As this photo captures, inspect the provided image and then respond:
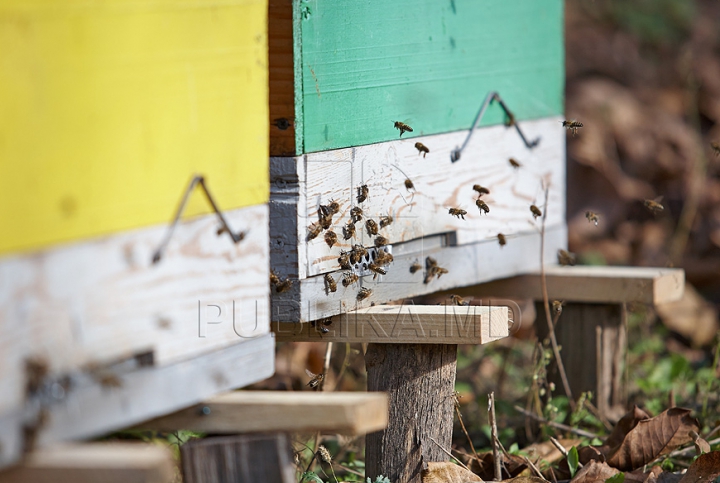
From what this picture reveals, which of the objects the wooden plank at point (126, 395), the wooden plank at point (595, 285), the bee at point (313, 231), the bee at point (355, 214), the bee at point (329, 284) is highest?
the bee at point (355, 214)

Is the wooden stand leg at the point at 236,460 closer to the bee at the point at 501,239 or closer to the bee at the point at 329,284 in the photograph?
the bee at the point at 329,284

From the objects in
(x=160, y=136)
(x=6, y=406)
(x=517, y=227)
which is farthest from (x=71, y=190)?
(x=517, y=227)

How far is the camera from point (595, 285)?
190 inches

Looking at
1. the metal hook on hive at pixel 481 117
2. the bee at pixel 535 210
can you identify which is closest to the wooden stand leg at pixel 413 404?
the metal hook on hive at pixel 481 117

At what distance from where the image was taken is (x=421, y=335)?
3639 mm

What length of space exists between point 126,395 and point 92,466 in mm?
298

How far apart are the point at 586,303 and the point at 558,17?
1.48 metres

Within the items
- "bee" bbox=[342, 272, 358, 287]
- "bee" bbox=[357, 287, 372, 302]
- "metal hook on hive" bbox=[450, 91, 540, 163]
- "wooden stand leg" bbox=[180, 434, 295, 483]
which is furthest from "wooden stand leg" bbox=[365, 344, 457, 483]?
"wooden stand leg" bbox=[180, 434, 295, 483]

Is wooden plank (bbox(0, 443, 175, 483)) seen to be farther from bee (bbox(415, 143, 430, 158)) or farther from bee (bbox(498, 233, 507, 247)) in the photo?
bee (bbox(498, 233, 507, 247))

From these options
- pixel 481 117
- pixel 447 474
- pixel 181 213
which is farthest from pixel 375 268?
pixel 181 213

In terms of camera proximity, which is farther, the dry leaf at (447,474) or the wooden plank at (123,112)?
the dry leaf at (447,474)

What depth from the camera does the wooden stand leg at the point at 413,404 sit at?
12.5 ft

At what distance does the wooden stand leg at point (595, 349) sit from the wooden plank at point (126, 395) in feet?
8.05

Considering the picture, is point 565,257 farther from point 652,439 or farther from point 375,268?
point 375,268
